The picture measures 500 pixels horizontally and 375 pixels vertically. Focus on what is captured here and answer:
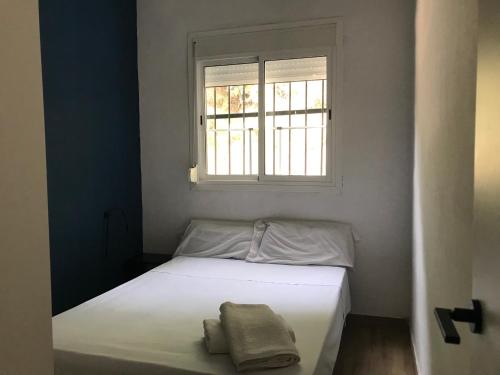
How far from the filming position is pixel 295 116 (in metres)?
3.57

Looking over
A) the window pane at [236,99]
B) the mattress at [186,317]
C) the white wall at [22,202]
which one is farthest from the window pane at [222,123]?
the white wall at [22,202]

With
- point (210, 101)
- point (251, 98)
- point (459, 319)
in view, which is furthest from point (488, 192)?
point (210, 101)

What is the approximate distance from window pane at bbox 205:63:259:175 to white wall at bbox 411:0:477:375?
175 centimetres

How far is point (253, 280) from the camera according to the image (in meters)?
2.89

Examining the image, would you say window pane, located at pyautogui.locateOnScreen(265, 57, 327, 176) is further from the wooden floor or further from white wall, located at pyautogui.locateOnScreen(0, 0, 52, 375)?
white wall, located at pyautogui.locateOnScreen(0, 0, 52, 375)

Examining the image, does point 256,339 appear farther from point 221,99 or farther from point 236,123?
point 221,99

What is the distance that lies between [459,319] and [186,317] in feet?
5.39

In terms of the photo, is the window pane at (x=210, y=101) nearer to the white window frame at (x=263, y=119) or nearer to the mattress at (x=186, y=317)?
the white window frame at (x=263, y=119)

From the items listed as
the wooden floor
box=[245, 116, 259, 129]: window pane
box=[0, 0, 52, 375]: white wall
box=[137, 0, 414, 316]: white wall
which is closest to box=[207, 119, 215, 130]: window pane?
box=[245, 116, 259, 129]: window pane

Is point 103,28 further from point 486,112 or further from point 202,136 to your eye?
point 486,112

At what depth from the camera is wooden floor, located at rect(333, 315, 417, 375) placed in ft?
8.54

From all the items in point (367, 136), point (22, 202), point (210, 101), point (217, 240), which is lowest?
point (217, 240)

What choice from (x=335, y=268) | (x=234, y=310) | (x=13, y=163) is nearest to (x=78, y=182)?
(x=234, y=310)

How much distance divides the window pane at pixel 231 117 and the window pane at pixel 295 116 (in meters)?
0.15
